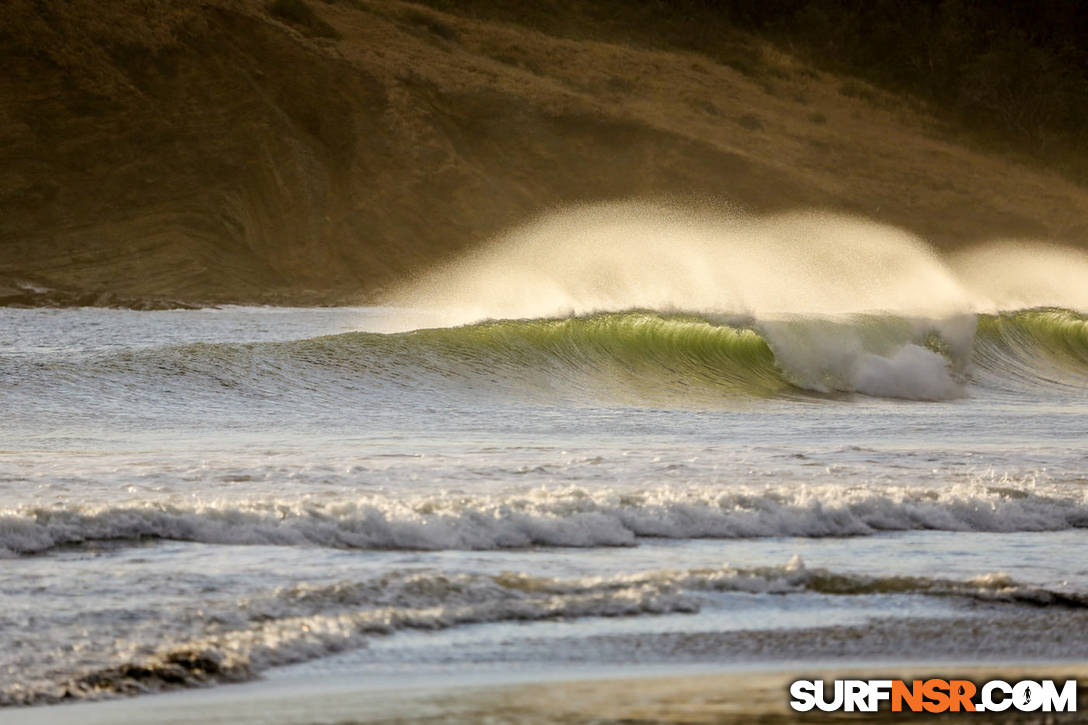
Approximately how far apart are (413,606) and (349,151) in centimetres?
5450

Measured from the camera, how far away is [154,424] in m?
13.2

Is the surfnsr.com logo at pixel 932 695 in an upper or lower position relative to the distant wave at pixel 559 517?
lower

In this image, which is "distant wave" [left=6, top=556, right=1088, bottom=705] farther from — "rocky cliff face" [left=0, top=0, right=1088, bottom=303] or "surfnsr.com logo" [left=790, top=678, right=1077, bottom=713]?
"rocky cliff face" [left=0, top=0, right=1088, bottom=303]

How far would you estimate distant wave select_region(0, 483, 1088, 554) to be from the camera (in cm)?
788

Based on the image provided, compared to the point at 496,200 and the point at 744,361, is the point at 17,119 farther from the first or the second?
the point at 744,361

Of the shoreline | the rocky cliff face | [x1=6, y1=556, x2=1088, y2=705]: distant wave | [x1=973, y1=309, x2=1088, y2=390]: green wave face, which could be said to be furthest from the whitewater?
the rocky cliff face

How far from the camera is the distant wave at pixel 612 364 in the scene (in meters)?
16.0

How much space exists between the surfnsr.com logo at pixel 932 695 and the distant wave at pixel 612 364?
1036cm

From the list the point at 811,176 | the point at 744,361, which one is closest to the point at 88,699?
the point at 744,361

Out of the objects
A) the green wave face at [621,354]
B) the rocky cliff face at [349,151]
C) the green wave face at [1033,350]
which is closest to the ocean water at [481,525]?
the green wave face at [621,354]

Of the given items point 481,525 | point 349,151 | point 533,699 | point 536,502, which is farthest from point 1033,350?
point 349,151

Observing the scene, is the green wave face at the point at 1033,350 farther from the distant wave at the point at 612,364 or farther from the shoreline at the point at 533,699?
the shoreline at the point at 533,699

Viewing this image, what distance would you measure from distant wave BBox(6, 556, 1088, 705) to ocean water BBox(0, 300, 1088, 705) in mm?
17

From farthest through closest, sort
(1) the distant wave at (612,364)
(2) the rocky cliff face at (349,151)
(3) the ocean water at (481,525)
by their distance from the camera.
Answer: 1. (2) the rocky cliff face at (349,151)
2. (1) the distant wave at (612,364)
3. (3) the ocean water at (481,525)
